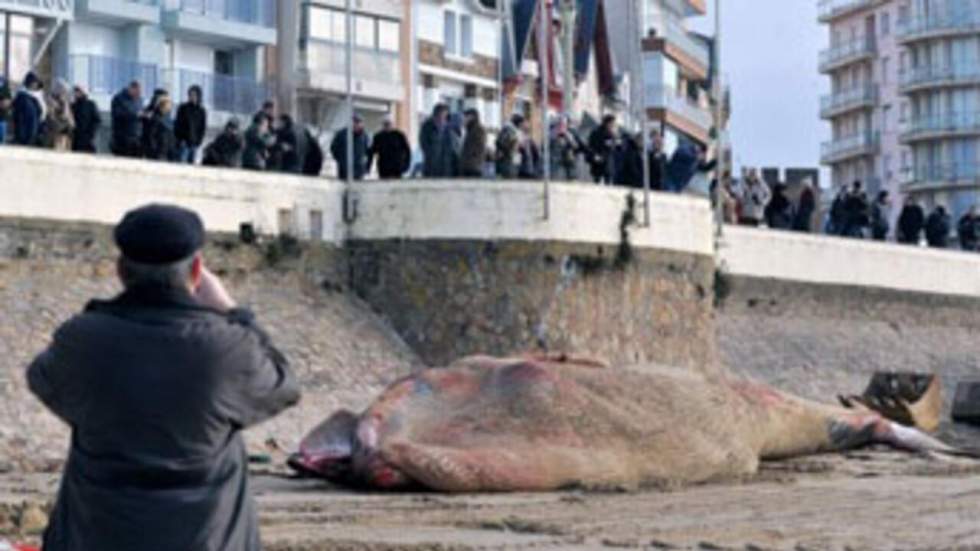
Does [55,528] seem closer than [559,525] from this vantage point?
Yes

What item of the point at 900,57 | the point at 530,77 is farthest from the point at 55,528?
the point at 900,57

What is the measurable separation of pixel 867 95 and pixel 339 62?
64.1 m

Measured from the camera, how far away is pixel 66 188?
30.5 meters

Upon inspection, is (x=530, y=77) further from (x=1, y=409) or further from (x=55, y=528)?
(x=55, y=528)

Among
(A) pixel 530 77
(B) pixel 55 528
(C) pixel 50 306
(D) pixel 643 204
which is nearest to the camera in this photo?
(B) pixel 55 528

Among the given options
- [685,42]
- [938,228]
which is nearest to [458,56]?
[938,228]

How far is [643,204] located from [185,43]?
18.3 metres

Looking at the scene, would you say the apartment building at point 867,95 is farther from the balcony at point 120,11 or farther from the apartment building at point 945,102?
the balcony at point 120,11

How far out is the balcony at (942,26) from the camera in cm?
11165

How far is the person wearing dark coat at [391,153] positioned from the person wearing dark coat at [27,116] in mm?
6486

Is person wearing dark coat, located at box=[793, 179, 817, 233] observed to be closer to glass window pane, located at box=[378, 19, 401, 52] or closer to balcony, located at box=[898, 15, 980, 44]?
glass window pane, located at box=[378, 19, 401, 52]

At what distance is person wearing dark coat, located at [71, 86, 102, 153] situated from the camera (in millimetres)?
31984

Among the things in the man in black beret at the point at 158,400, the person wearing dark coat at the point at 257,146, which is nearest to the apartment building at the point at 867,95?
the person wearing dark coat at the point at 257,146

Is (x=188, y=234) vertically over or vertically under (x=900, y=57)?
under
